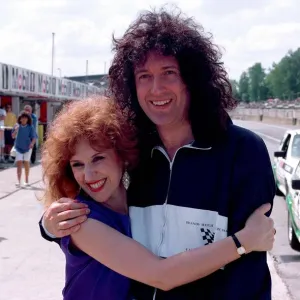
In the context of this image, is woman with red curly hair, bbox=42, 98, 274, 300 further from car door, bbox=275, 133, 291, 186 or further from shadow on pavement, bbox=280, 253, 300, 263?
car door, bbox=275, 133, 291, 186

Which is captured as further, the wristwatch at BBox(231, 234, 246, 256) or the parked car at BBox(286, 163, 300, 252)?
the parked car at BBox(286, 163, 300, 252)

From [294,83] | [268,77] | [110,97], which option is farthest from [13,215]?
[268,77]

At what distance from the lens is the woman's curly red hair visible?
2.15 meters

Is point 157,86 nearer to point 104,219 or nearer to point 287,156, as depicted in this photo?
point 104,219

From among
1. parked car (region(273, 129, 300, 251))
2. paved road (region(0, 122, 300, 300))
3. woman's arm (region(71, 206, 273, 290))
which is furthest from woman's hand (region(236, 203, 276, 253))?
parked car (region(273, 129, 300, 251))

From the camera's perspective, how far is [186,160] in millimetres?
2092

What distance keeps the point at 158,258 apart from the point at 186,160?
34 cm

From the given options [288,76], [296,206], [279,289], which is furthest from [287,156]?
[288,76]

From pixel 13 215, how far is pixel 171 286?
827 centimetres

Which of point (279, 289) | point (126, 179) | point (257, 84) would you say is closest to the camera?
point (126, 179)

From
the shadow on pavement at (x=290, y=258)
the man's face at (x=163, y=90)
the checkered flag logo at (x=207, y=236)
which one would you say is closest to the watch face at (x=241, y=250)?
the checkered flag logo at (x=207, y=236)

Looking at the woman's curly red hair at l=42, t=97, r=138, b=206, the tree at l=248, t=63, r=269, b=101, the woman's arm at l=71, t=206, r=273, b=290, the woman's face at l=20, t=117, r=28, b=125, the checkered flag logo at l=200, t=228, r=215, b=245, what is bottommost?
the tree at l=248, t=63, r=269, b=101

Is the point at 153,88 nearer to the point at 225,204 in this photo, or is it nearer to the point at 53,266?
the point at 225,204

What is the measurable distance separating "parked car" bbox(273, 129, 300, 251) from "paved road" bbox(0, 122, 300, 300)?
31 cm
